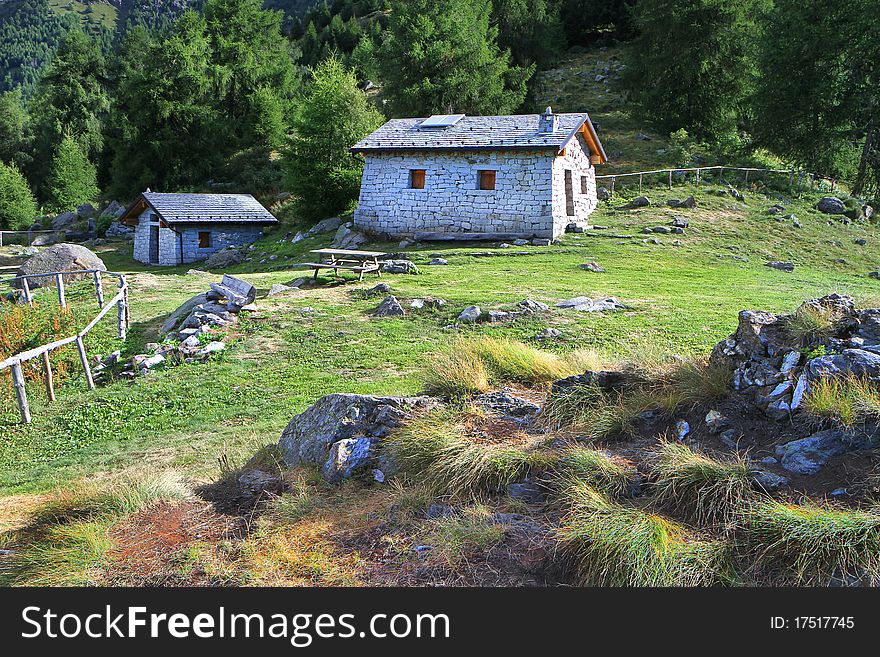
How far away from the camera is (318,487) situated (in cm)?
584

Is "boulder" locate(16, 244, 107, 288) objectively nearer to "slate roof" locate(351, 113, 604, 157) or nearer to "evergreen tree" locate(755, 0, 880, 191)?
"slate roof" locate(351, 113, 604, 157)

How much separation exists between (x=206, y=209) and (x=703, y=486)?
102ft

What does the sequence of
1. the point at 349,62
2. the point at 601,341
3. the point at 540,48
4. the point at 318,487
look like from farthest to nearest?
the point at 349,62
the point at 540,48
the point at 601,341
the point at 318,487

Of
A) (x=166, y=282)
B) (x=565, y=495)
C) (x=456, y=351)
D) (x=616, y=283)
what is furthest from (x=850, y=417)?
(x=166, y=282)

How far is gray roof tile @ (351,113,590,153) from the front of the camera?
24000 millimetres

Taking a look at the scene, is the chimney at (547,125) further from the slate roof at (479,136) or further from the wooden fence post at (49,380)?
the wooden fence post at (49,380)

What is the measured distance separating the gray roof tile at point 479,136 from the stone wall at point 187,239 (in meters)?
9.84

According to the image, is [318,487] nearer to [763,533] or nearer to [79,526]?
[79,526]

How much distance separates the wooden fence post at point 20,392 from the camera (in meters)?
9.26

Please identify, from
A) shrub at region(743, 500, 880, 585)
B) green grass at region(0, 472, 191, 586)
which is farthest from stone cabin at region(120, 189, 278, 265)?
shrub at region(743, 500, 880, 585)

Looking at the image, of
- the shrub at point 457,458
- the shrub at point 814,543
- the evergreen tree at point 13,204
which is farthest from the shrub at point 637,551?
the evergreen tree at point 13,204

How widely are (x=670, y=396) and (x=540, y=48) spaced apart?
47234mm

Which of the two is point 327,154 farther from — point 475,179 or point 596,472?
point 596,472

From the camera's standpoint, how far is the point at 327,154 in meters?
31.0
